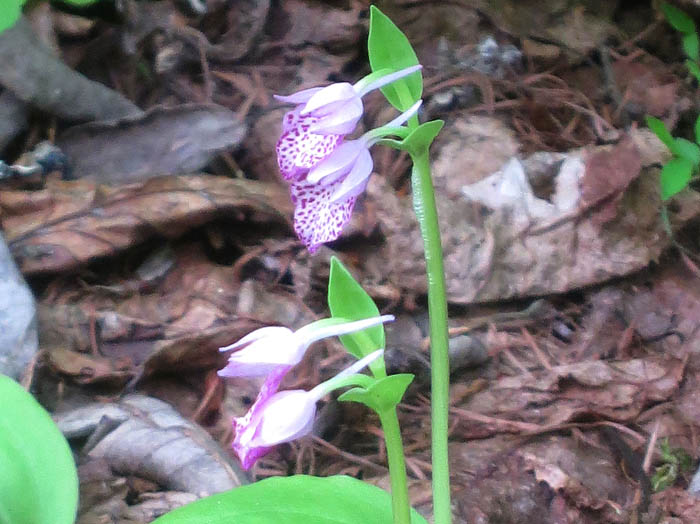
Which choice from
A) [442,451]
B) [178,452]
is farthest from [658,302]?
[178,452]

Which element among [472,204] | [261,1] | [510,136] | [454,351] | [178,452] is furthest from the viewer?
[261,1]

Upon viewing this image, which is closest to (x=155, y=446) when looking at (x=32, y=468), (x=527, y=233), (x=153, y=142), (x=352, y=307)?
(x=32, y=468)

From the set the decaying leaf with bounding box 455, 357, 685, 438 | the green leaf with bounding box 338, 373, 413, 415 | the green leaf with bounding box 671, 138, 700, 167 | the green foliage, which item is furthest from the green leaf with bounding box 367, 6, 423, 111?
the green leaf with bounding box 671, 138, 700, 167

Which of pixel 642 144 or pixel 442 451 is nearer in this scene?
pixel 442 451

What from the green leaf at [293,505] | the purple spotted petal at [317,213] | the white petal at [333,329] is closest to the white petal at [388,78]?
the purple spotted petal at [317,213]

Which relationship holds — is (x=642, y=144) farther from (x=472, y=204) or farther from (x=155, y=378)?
(x=155, y=378)

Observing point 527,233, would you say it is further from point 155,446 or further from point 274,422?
point 274,422

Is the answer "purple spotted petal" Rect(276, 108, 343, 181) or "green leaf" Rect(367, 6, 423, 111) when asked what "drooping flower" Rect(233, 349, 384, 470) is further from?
"green leaf" Rect(367, 6, 423, 111)
